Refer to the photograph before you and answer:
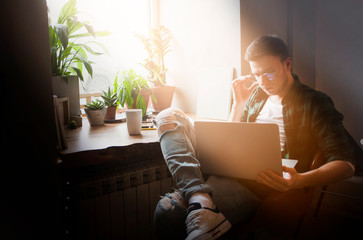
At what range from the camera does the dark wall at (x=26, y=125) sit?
534 millimetres

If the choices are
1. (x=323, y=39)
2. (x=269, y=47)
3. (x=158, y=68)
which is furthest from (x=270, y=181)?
(x=158, y=68)

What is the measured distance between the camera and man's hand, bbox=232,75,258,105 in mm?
1786

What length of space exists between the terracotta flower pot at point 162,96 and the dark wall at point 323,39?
685 mm

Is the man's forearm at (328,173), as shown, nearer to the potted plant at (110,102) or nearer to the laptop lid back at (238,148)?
the laptop lid back at (238,148)

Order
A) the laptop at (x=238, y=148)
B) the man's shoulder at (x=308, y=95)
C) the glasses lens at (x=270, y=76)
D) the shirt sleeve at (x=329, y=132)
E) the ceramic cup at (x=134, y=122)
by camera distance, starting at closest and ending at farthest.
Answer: the laptop at (x=238, y=148), the shirt sleeve at (x=329, y=132), the man's shoulder at (x=308, y=95), the glasses lens at (x=270, y=76), the ceramic cup at (x=134, y=122)

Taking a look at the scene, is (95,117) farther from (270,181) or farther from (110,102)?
(270,181)

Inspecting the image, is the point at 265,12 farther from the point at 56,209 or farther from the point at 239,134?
the point at 56,209

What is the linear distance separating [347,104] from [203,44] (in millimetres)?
1116

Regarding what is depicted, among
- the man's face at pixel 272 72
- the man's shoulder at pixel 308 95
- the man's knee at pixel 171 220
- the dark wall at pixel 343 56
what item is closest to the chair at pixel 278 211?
the man's knee at pixel 171 220

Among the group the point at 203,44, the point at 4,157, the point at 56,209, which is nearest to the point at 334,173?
the point at 56,209

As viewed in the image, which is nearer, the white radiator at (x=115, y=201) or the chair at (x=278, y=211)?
the chair at (x=278, y=211)

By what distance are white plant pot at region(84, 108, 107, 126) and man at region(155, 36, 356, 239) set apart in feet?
1.85

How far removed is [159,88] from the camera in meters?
2.31

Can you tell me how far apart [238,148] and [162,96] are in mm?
1274
